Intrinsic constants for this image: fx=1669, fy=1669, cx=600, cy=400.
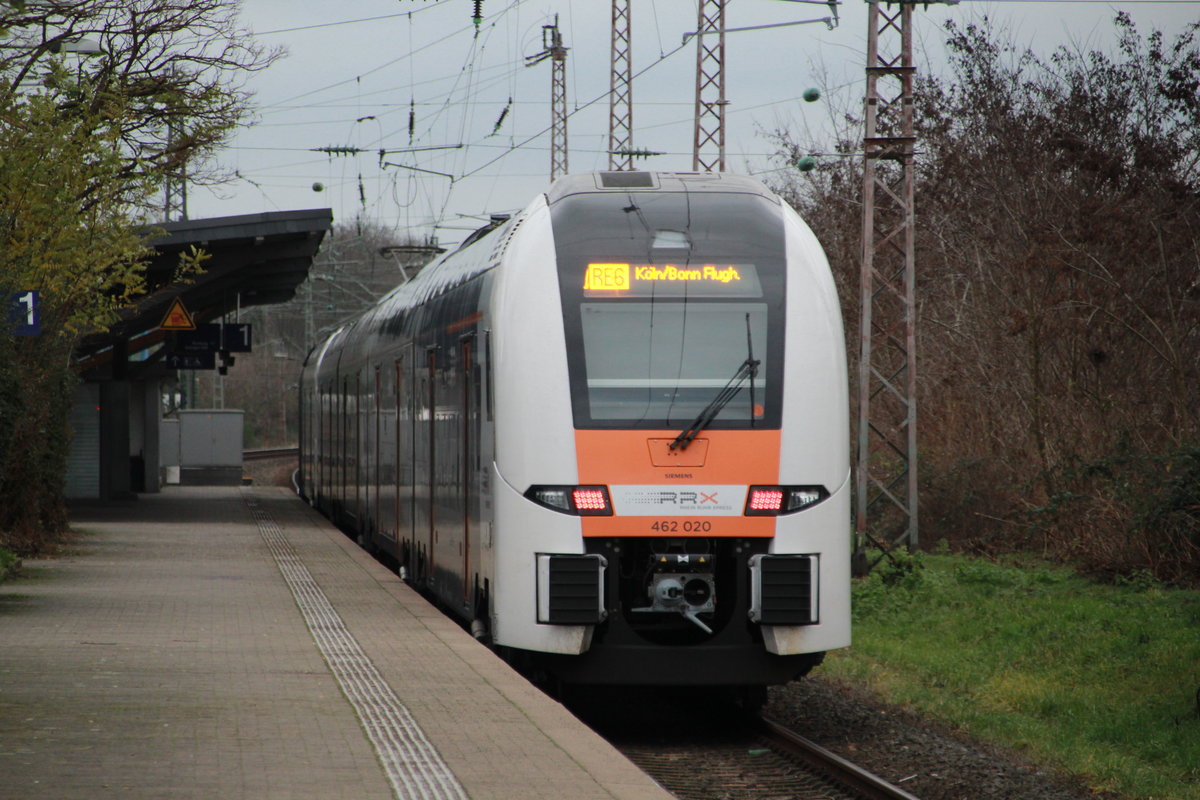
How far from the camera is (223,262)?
95.0 feet

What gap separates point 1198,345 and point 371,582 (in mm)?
10628

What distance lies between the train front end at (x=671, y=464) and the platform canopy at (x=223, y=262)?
1203cm

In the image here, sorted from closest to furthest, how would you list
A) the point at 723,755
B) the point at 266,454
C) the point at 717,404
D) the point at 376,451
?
the point at 723,755
the point at 717,404
the point at 376,451
the point at 266,454

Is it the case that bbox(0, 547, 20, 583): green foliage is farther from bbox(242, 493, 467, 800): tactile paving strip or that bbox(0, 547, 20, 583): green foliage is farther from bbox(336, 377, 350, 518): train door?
bbox(336, 377, 350, 518): train door

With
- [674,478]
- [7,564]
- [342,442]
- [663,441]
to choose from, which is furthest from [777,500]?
[342,442]

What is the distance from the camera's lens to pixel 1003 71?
82.4 feet

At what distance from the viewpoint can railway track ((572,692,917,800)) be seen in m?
8.71

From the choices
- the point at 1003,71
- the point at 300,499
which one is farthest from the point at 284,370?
the point at 1003,71

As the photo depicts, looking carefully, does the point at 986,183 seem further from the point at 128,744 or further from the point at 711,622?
the point at 128,744

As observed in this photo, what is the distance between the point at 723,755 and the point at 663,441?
1886mm

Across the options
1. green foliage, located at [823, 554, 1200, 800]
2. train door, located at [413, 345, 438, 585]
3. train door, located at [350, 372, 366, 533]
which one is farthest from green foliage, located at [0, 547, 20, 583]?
green foliage, located at [823, 554, 1200, 800]

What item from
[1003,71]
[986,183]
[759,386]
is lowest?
[759,386]

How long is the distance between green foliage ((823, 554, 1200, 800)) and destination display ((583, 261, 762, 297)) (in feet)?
10.6

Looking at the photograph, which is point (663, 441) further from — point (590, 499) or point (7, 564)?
point (7, 564)
